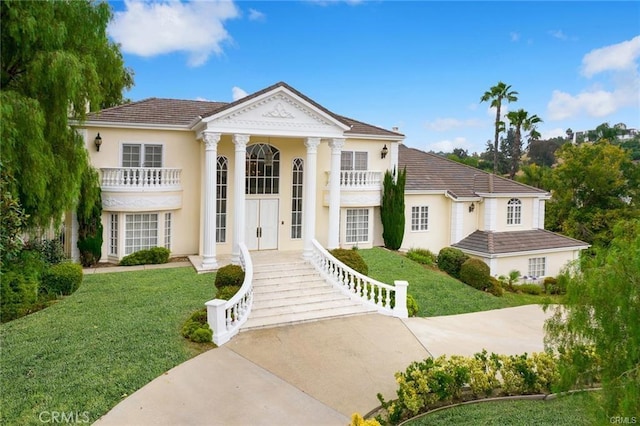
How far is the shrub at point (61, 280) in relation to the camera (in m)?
14.1

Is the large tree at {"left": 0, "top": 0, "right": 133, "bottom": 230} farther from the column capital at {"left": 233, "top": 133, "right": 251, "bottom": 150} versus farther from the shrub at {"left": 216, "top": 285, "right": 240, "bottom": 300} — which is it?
the shrub at {"left": 216, "top": 285, "right": 240, "bottom": 300}

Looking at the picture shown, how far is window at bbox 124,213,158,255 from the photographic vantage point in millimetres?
18983

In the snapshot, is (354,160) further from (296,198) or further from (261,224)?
(261,224)

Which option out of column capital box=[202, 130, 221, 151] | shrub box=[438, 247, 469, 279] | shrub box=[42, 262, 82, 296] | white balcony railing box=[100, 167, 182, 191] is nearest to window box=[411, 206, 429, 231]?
shrub box=[438, 247, 469, 279]

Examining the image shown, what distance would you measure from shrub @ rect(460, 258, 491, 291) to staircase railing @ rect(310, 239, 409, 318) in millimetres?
5273

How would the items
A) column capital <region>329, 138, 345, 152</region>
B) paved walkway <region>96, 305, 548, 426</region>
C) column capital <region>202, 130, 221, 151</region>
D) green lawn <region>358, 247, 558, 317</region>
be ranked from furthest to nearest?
column capital <region>329, 138, 345, 152</region> → column capital <region>202, 130, 221, 151</region> → green lawn <region>358, 247, 558, 317</region> → paved walkway <region>96, 305, 548, 426</region>

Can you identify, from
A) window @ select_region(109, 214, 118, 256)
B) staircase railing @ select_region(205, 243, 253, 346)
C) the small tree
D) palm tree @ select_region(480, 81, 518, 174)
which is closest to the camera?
staircase railing @ select_region(205, 243, 253, 346)

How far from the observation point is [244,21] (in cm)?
1916

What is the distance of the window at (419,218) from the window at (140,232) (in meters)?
13.3

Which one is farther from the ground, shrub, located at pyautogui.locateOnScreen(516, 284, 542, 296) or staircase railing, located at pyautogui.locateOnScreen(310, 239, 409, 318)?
staircase railing, located at pyautogui.locateOnScreen(310, 239, 409, 318)

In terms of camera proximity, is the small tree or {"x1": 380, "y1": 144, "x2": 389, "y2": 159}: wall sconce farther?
{"x1": 380, "y1": 144, "x2": 389, "y2": 159}: wall sconce

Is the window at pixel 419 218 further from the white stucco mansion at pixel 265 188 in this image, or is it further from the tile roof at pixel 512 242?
the tile roof at pixel 512 242

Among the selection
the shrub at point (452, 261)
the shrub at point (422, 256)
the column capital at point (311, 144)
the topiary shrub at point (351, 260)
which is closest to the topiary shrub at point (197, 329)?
the topiary shrub at point (351, 260)

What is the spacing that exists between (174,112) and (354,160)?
9143 millimetres
